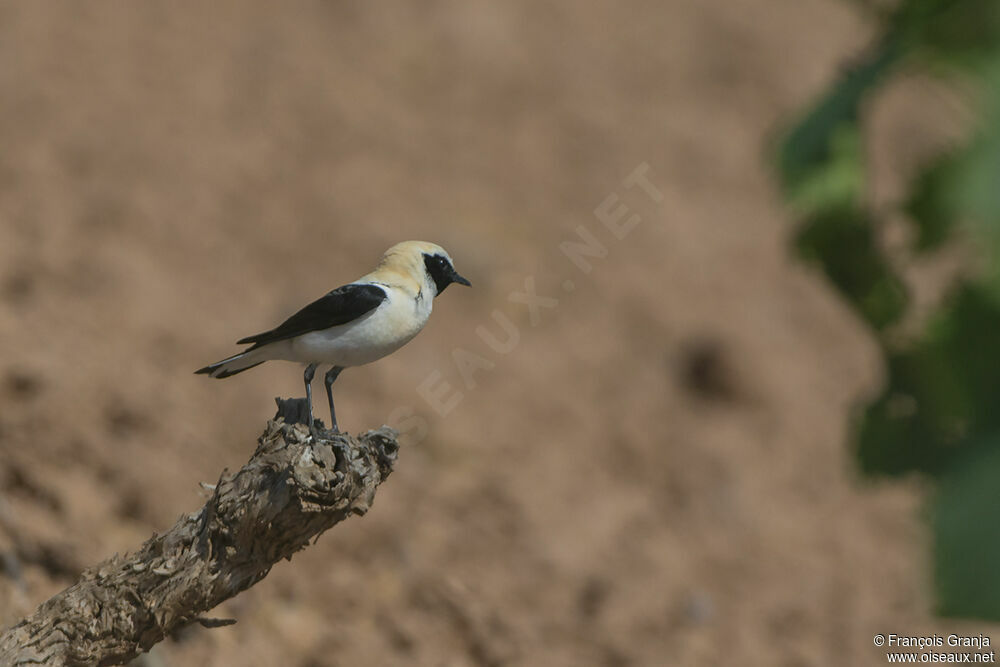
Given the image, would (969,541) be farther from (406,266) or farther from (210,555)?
(210,555)

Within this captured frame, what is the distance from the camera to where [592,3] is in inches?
805

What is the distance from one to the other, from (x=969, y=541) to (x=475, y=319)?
13072 mm

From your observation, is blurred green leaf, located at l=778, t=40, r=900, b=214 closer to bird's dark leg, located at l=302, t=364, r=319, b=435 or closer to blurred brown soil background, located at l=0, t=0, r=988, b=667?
bird's dark leg, located at l=302, t=364, r=319, b=435

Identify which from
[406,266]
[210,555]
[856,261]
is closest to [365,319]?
[406,266]

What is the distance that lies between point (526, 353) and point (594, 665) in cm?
642

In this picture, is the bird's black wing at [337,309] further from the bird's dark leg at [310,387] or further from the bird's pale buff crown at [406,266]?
the bird's dark leg at [310,387]

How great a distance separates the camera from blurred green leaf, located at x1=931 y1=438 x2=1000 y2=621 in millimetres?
2990

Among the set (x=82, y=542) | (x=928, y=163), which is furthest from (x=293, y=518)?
(x=82, y=542)

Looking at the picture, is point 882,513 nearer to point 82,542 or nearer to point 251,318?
point 251,318
